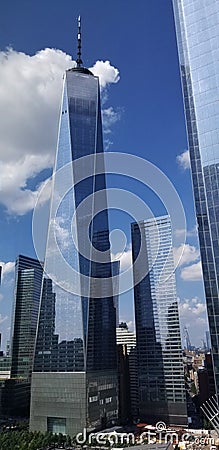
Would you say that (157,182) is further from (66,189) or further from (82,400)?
(82,400)

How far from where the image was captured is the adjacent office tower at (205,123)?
45.8 ft

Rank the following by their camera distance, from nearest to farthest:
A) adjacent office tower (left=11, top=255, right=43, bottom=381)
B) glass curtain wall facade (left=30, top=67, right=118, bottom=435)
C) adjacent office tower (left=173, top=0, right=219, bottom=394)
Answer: adjacent office tower (left=173, top=0, right=219, bottom=394) < glass curtain wall facade (left=30, top=67, right=118, bottom=435) < adjacent office tower (left=11, top=255, right=43, bottom=381)

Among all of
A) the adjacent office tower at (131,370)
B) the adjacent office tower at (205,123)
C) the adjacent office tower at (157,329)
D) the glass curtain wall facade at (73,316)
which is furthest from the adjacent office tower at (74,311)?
the adjacent office tower at (205,123)

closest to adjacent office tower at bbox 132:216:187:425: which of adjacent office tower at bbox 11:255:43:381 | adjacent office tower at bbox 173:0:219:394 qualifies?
adjacent office tower at bbox 11:255:43:381

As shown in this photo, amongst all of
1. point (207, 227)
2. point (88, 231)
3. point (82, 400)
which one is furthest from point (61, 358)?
point (207, 227)

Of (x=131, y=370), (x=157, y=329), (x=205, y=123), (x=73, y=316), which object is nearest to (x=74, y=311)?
(x=73, y=316)

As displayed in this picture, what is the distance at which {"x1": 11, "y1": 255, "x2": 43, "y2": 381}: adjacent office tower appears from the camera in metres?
41.1

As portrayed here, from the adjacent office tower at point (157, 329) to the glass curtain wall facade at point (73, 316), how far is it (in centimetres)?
476

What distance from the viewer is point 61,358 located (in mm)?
27359

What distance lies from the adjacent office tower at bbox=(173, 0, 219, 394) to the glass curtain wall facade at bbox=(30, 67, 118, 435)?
1340 cm

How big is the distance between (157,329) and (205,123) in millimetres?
26288

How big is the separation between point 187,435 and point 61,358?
10.2 metres

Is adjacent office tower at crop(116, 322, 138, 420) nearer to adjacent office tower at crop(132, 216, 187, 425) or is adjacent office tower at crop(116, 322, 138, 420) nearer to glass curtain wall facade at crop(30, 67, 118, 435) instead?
adjacent office tower at crop(132, 216, 187, 425)

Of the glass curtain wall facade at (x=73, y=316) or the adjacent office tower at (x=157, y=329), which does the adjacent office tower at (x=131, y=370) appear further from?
the glass curtain wall facade at (x=73, y=316)
